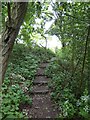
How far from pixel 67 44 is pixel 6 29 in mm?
1744

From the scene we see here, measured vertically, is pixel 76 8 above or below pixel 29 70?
above

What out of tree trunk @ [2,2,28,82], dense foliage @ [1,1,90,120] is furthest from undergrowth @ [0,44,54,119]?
tree trunk @ [2,2,28,82]

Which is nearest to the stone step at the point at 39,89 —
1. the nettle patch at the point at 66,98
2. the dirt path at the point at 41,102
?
the dirt path at the point at 41,102

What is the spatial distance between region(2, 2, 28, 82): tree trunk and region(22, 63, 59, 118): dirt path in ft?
4.23

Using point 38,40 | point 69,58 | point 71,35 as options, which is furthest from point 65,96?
point 38,40

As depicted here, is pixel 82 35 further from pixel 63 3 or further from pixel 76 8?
pixel 63 3

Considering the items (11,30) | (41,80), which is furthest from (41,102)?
(11,30)

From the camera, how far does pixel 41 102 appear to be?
352 cm

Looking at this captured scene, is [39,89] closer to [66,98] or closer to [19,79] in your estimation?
[19,79]

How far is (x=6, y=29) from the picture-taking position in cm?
220

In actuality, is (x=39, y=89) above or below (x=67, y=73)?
below

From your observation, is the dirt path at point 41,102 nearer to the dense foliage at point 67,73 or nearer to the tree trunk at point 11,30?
the dense foliage at point 67,73

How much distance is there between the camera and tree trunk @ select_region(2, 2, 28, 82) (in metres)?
2.09

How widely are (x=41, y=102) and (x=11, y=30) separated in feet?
5.48
